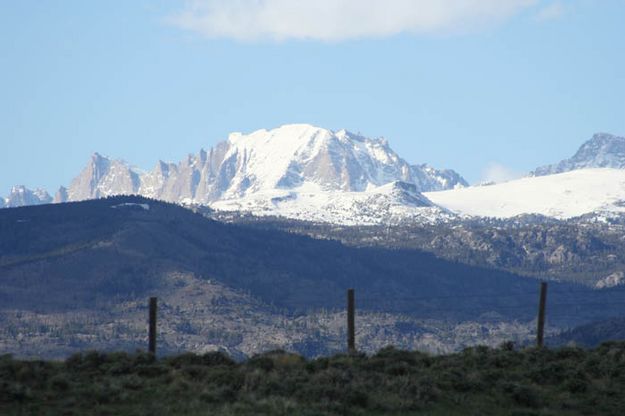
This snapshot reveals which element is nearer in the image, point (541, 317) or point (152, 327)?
point (152, 327)

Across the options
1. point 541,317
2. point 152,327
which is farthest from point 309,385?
point 541,317

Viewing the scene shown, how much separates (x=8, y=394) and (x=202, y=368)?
7058mm

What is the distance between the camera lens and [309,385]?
118 ft

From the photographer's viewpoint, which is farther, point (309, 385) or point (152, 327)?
point (152, 327)

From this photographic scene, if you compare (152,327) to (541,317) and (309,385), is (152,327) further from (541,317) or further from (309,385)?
(541,317)

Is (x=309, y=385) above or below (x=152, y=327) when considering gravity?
below

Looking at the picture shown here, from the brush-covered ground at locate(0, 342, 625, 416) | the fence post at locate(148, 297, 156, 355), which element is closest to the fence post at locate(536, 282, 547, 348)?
the brush-covered ground at locate(0, 342, 625, 416)

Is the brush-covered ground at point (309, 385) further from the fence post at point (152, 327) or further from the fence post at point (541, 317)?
the fence post at point (541, 317)

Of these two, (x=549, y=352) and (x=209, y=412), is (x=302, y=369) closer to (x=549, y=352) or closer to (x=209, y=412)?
(x=209, y=412)

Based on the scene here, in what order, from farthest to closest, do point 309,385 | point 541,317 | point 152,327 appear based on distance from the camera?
point 541,317
point 152,327
point 309,385

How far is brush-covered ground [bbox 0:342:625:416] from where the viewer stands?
34031 mm

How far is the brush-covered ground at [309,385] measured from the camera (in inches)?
1340

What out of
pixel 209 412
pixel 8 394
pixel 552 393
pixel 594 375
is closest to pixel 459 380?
pixel 552 393

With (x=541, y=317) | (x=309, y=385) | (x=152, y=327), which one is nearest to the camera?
(x=309, y=385)
